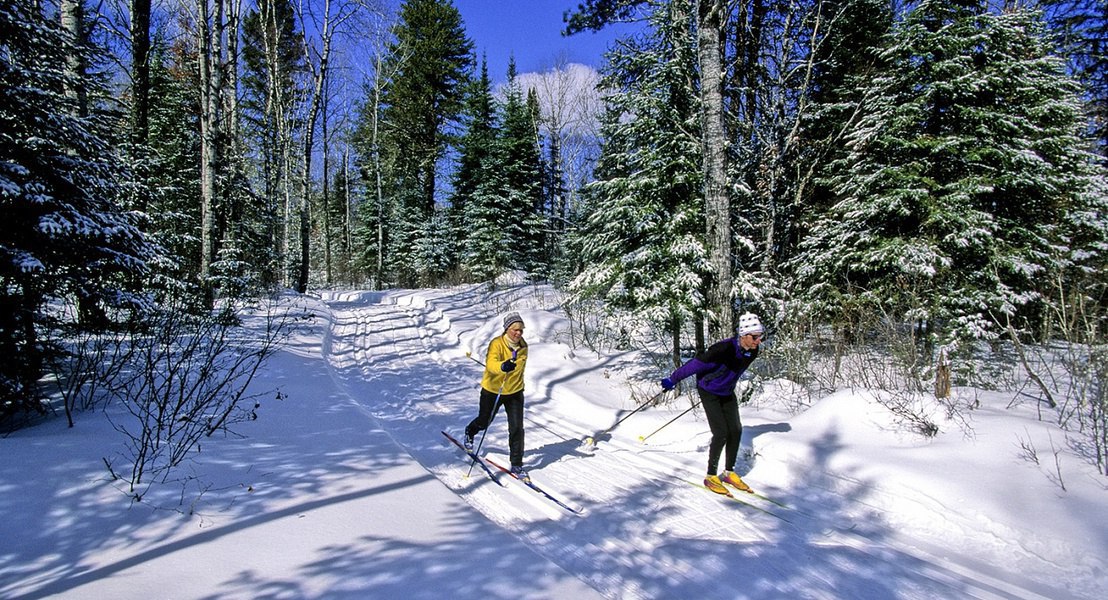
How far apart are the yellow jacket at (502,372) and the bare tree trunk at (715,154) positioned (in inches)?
148

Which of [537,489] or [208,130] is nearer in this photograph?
[537,489]

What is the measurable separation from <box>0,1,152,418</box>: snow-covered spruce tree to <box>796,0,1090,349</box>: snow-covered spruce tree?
1150cm

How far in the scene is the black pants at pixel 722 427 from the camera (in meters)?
5.41

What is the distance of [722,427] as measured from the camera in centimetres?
544

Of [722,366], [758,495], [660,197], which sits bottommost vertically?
[758,495]

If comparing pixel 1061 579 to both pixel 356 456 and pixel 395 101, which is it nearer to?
pixel 356 456

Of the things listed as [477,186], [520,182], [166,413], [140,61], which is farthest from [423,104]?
[166,413]

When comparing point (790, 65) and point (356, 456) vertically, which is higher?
point (790, 65)

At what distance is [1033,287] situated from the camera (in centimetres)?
949

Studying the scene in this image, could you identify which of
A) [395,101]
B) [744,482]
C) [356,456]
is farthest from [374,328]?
[395,101]

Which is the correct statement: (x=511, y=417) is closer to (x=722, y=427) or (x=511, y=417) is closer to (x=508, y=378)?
(x=508, y=378)

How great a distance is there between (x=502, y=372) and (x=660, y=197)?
213 inches

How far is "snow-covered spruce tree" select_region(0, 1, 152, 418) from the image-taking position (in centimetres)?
513

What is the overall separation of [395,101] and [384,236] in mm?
9201
